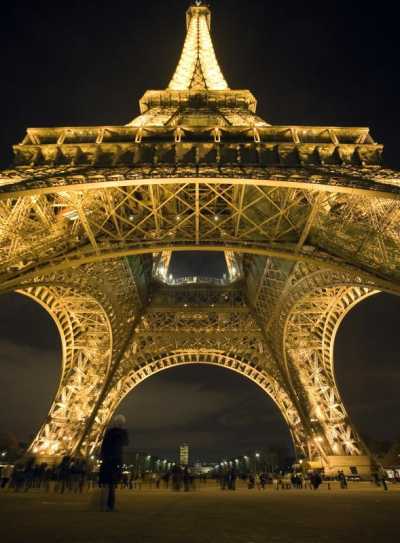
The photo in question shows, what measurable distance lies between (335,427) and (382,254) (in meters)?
18.8

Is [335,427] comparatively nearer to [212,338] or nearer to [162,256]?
[212,338]

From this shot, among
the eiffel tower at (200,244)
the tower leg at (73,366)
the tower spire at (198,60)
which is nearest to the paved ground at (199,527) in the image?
the eiffel tower at (200,244)

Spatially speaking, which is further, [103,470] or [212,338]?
[212,338]

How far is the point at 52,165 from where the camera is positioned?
61.6ft

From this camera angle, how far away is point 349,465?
28.8 metres

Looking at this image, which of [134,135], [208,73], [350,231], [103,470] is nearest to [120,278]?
[134,135]

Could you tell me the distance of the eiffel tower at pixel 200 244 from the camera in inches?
679

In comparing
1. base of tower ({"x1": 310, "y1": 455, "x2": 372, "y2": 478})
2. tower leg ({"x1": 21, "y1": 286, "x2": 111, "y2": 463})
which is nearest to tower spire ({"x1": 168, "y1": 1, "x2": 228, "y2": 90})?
tower leg ({"x1": 21, "y1": 286, "x2": 111, "y2": 463})

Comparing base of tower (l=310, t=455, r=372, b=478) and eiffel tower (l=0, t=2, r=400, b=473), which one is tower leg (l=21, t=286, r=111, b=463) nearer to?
eiffel tower (l=0, t=2, r=400, b=473)

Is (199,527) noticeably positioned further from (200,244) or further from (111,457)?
(200,244)

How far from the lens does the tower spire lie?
41531 mm

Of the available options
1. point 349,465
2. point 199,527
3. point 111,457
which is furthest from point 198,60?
point 199,527

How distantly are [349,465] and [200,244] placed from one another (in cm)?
2112

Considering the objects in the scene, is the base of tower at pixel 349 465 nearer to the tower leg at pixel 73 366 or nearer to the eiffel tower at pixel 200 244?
the eiffel tower at pixel 200 244
